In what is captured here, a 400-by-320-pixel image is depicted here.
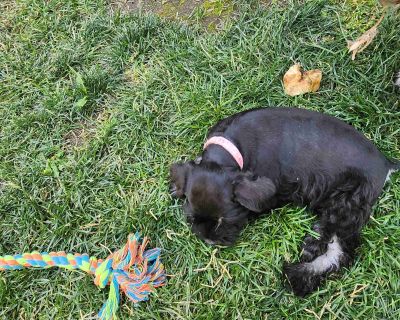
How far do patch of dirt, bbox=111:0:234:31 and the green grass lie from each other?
0.38ft

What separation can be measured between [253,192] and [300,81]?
3.81ft

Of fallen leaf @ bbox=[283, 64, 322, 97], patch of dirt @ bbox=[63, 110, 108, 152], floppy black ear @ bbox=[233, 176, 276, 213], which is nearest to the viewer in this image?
floppy black ear @ bbox=[233, 176, 276, 213]

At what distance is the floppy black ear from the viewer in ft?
9.49

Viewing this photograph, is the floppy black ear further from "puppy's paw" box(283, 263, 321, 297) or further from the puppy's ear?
"puppy's paw" box(283, 263, 321, 297)

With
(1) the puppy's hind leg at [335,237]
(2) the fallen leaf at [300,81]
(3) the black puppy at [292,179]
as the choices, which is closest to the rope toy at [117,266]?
(3) the black puppy at [292,179]

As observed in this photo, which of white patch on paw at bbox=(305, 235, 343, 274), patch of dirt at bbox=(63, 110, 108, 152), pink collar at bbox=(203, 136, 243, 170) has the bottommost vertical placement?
white patch on paw at bbox=(305, 235, 343, 274)

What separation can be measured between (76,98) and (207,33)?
117 cm

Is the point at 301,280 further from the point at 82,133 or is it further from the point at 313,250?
the point at 82,133

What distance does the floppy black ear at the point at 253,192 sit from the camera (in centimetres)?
289

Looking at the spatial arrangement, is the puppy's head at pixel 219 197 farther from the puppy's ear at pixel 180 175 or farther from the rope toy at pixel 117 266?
the rope toy at pixel 117 266

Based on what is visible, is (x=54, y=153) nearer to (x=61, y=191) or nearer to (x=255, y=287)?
(x=61, y=191)

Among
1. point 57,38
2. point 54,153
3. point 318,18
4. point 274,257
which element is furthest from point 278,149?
point 57,38

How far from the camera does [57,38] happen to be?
14.5ft

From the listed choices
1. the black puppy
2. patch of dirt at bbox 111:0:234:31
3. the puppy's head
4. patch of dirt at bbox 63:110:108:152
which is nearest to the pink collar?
the black puppy
